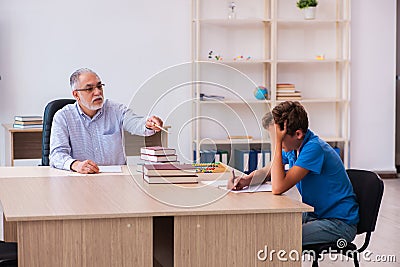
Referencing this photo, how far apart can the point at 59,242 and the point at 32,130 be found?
3125mm

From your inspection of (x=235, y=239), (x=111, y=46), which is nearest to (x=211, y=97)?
(x=111, y=46)

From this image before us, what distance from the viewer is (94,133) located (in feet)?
12.2

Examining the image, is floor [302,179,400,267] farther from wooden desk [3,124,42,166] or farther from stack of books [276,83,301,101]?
wooden desk [3,124,42,166]

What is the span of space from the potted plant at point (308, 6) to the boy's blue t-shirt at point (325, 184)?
12.9 feet

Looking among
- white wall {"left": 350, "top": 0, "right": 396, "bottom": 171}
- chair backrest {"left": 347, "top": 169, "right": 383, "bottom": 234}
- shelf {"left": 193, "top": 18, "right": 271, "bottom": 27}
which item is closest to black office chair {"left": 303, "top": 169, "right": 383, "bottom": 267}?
chair backrest {"left": 347, "top": 169, "right": 383, "bottom": 234}

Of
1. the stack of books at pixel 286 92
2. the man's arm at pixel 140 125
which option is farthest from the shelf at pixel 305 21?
the man's arm at pixel 140 125

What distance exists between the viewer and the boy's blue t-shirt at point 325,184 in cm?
273

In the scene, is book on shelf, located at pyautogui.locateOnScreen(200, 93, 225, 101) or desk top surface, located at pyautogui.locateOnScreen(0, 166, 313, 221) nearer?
desk top surface, located at pyautogui.locateOnScreen(0, 166, 313, 221)

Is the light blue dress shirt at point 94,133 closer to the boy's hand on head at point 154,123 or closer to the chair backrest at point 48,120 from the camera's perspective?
the boy's hand on head at point 154,123

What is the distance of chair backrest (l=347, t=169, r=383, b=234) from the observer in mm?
2711

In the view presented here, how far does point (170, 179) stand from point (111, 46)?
3.70 meters

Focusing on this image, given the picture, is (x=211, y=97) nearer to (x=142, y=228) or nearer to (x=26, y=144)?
(x=26, y=144)

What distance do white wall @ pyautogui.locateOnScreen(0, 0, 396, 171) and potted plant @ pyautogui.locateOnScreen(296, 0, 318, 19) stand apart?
1.78 ft

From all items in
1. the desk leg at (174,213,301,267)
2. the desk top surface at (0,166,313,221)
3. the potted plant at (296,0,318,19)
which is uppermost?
the potted plant at (296,0,318,19)
